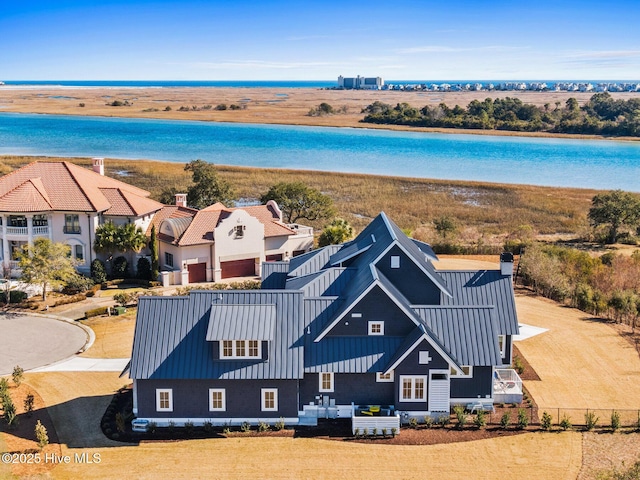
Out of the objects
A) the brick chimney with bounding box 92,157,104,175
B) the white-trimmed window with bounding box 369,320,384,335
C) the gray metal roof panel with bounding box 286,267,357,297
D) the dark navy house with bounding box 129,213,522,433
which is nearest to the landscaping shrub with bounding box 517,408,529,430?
the dark navy house with bounding box 129,213,522,433

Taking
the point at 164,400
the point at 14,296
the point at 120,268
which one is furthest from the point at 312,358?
the point at 120,268

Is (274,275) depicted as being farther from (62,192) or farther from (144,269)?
(62,192)

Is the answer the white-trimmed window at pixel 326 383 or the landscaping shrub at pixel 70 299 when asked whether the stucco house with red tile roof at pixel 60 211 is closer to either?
the landscaping shrub at pixel 70 299

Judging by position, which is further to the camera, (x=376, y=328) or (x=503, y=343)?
(x=503, y=343)

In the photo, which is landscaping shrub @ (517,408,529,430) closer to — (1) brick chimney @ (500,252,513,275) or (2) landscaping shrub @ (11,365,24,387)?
(1) brick chimney @ (500,252,513,275)

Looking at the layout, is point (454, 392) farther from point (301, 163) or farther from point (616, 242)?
point (301, 163)
